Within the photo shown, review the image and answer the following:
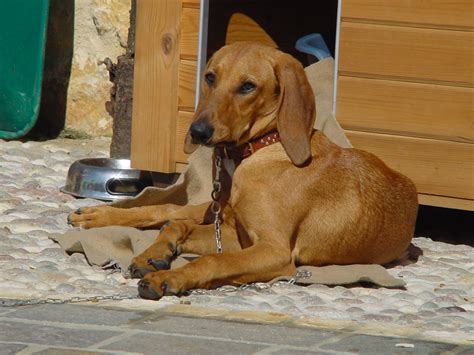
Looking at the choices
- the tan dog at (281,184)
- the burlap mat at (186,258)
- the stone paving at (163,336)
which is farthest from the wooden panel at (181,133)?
the stone paving at (163,336)

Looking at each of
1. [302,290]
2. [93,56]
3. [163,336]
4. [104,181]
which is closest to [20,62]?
[93,56]

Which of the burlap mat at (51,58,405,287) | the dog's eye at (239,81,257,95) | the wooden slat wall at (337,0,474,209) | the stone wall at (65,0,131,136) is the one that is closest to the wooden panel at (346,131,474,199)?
the wooden slat wall at (337,0,474,209)

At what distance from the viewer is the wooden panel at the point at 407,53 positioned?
606cm

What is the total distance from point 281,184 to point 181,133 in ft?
4.90

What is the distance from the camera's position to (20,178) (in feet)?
24.0

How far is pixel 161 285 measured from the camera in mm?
4742

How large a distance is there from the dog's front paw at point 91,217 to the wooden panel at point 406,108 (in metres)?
1.37

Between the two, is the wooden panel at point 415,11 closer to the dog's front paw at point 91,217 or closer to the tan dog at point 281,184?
the tan dog at point 281,184

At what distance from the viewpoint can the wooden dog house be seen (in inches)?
239

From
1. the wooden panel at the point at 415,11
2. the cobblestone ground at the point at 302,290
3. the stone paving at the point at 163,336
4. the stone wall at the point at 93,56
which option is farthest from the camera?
the stone wall at the point at 93,56

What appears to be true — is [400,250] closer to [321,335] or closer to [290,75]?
[290,75]

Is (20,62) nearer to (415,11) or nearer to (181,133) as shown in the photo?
(181,133)

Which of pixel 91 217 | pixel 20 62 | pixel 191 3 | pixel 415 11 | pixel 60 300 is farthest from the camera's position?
pixel 20 62

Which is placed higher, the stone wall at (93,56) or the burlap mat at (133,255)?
the stone wall at (93,56)
